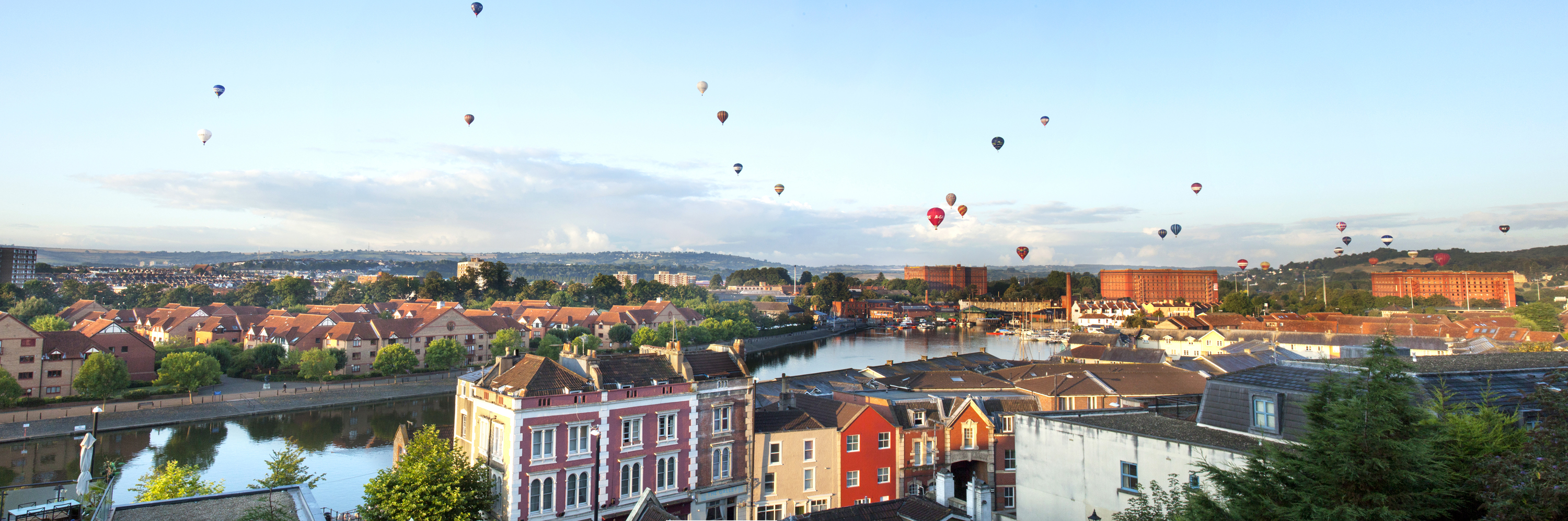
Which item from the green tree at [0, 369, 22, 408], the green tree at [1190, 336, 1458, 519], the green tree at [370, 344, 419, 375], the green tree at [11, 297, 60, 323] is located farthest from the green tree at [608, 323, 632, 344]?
the green tree at [1190, 336, 1458, 519]

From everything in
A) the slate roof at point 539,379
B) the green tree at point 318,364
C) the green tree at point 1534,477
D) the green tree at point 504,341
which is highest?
the green tree at point 1534,477

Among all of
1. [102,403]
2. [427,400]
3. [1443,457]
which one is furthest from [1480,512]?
[102,403]

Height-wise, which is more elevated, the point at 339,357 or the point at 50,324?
the point at 50,324

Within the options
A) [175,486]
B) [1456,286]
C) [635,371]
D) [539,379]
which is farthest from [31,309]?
[1456,286]

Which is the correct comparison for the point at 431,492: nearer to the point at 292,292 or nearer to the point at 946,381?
the point at 946,381

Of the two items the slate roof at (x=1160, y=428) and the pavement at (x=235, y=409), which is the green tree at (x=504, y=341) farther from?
the slate roof at (x=1160, y=428)

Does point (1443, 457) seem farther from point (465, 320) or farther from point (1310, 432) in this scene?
point (465, 320)

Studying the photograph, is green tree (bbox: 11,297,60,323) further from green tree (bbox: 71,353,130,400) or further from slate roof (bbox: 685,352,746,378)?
slate roof (bbox: 685,352,746,378)

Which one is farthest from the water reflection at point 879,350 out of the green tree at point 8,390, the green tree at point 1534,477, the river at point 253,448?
the green tree at point 1534,477
